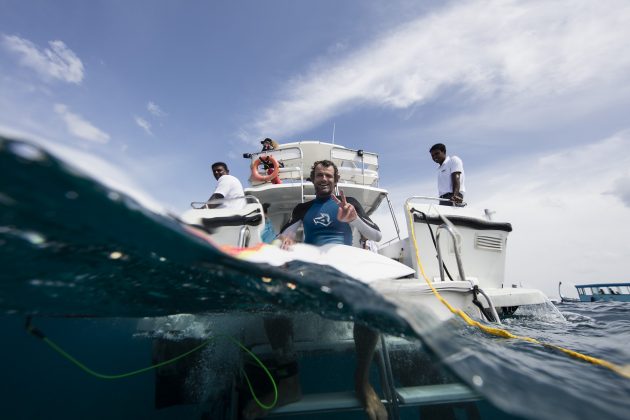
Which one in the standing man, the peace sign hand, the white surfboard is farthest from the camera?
the standing man

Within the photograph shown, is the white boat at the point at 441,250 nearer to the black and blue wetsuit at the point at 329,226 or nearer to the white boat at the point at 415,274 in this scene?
the white boat at the point at 415,274

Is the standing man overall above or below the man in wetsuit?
above

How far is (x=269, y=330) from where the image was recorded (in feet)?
11.5

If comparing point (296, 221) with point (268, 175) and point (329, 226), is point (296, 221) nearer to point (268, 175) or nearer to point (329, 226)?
point (329, 226)

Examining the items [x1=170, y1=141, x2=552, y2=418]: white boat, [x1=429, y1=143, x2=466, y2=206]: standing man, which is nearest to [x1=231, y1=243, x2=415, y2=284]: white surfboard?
[x1=170, y1=141, x2=552, y2=418]: white boat

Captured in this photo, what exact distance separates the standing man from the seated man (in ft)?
9.17

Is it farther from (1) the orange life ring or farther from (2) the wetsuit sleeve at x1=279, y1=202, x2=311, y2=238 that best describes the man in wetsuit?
(1) the orange life ring

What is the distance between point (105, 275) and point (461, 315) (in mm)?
3072

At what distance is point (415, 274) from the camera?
422cm

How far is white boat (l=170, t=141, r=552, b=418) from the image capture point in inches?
94.3

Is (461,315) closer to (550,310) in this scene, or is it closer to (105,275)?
(550,310)

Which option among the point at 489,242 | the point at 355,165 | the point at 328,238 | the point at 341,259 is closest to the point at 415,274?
the point at 489,242

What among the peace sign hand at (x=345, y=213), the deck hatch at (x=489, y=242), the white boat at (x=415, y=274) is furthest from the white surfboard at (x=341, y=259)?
the deck hatch at (x=489, y=242)

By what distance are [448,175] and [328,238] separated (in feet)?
11.5
